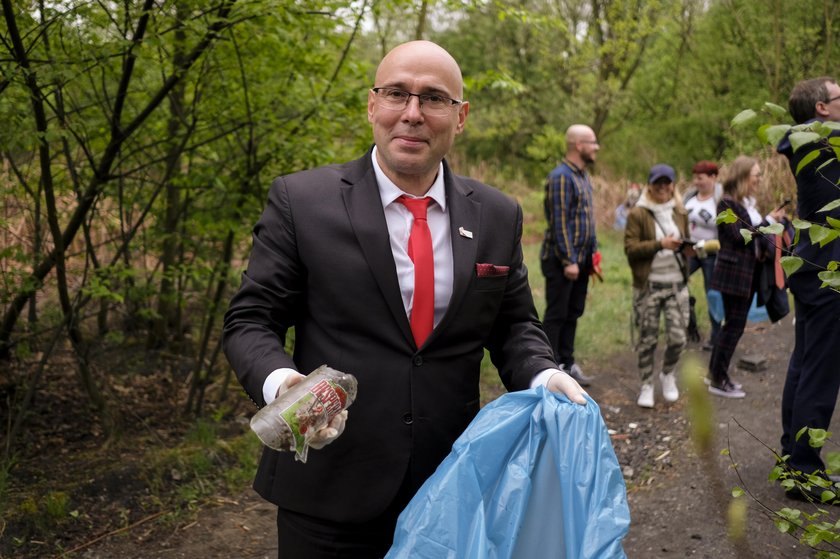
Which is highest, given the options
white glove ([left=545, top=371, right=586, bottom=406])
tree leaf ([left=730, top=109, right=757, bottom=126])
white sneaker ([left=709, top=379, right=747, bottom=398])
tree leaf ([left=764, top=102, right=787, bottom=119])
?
tree leaf ([left=764, top=102, right=787, bottom=119])

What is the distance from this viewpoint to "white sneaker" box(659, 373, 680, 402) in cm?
655

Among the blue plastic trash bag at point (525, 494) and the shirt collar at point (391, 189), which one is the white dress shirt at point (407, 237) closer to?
the shirt collar at point (391, 189)

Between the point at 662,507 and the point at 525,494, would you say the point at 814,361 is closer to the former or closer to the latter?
the point at 662,507

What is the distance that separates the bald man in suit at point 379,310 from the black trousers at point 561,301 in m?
4.70

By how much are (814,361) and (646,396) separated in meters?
2.37

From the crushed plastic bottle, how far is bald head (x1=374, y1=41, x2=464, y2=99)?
2.99 ft

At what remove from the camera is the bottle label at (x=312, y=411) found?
5.56ft

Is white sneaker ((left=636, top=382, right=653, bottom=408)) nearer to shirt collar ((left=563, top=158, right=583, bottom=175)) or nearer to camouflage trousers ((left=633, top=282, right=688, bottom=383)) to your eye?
camouflage trousers ((left=633, top=282, right=688, bottom=383))

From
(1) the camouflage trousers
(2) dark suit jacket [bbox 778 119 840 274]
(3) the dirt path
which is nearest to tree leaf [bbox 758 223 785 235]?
(3) the dirt path

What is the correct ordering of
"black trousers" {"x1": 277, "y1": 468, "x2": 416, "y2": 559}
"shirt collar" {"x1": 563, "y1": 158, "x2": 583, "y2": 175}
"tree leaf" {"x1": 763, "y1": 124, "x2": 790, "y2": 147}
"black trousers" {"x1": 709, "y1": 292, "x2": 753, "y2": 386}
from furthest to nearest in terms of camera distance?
"shirt collar" {"x1": 563, "y1": 158, "x2": 583, "y2": 175}, "black trousers" {"x1": 709, "y1": 292, "x2": 753, "y2": 386}, "black trousers" {"x1": 277, "y1": 468, "x2": 416, "y2": 559}, "tree leaf" {"x1": 763, "y1": 124, "x2": 790, "y2": 147}

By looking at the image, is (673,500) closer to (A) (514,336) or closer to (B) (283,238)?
(A) (514,336)

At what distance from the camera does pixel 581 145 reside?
671 cm

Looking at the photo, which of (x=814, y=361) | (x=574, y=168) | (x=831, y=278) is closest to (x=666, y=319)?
(x=574, y=168)

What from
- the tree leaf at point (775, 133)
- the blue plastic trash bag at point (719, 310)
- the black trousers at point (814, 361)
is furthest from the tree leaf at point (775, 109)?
the blue plastic trash bag at point (719, 310)
